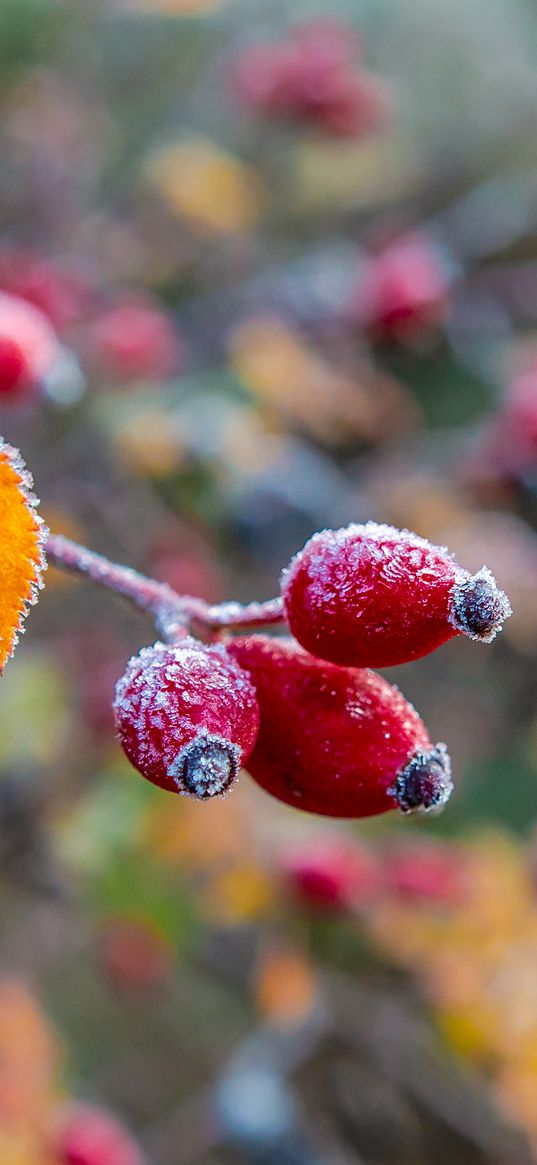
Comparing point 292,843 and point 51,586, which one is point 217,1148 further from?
point 51,586

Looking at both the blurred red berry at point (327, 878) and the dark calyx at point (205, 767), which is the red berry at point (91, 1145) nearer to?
the blurred red berry at point (327, 878)

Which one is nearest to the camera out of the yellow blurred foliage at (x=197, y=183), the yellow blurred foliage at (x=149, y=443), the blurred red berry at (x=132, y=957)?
the yellow blurred foliage at (x=149, y=443)

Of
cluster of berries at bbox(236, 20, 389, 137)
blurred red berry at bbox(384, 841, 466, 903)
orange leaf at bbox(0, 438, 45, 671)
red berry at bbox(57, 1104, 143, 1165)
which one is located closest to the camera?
orange leaf at bbox(0, 438, 45, 671)

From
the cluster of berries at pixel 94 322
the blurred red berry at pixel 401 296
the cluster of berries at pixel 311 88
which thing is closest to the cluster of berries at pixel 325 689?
the cluster of berries at pixel 94 322

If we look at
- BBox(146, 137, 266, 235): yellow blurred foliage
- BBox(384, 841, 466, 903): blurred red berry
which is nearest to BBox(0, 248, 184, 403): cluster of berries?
BBox(146, 137, 266, 235): yellow blurred foliage

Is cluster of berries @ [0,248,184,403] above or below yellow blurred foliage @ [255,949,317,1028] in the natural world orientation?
above

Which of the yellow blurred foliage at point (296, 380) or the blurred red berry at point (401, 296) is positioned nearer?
the yellow blurred foliage at point (296, 380)

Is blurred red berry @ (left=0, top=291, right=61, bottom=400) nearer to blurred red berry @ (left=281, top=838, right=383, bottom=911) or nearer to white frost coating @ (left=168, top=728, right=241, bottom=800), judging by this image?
white frost coating @ (left=168, top=728, right=241, bottom=800)

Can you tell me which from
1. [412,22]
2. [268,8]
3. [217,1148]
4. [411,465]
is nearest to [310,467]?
[411,465]
